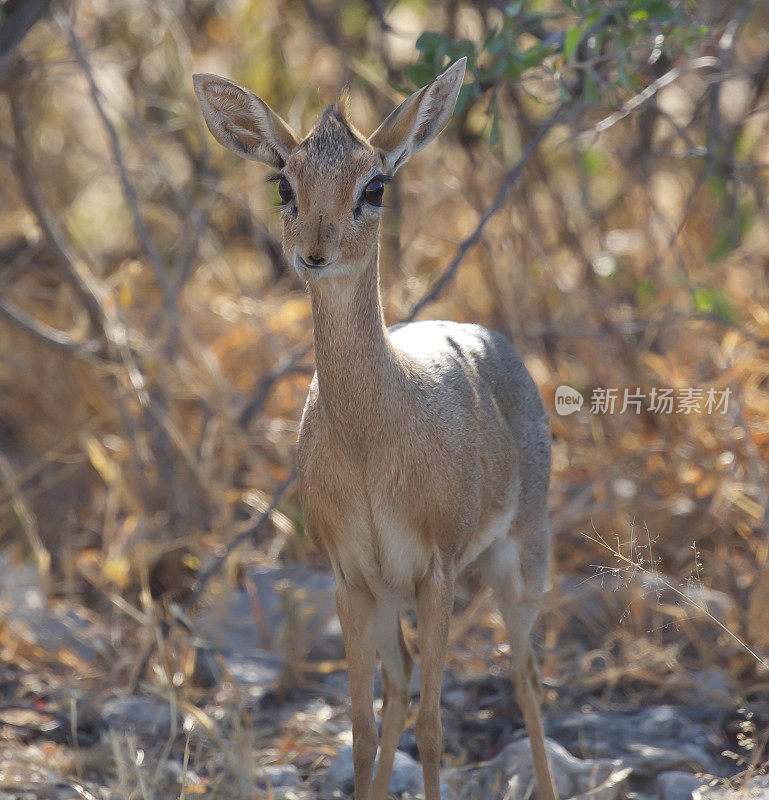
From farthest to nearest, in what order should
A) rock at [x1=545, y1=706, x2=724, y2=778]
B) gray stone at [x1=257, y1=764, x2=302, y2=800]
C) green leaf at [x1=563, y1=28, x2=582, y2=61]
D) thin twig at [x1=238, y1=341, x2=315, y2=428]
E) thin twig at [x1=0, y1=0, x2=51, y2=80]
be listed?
thin twig at [x1=238, y1=341, x2=315, y2=428] → thin twig at [x1=0, y1=0, x2=51, y2=80] → rock at [x1=545, y1=706, x2=724, y2=778] → gray stone at [x1=257, y1=764, x2=302, y2=800] → green leaf at [x1=563, y1=28, x2=582, y2=61]

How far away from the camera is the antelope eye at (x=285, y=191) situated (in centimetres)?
307

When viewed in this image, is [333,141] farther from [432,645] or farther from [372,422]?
[432,645]

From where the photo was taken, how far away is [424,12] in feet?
23.0

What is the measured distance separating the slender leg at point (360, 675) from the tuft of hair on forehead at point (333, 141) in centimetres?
131

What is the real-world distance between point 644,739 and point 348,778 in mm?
1213

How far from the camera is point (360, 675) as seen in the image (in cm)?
338

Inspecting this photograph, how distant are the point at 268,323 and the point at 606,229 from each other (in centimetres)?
242

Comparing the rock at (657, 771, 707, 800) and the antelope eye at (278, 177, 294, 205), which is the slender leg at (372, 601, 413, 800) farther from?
the antelope eye at (278, 177, 294, 205)

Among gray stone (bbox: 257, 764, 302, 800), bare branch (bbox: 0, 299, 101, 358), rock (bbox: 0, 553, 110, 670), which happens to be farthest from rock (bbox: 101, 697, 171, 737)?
bare branch (bbox: 0, 299, 101, 358)

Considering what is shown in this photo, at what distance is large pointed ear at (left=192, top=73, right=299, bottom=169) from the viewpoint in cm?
323

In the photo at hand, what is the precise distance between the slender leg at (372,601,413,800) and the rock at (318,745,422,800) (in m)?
0.25

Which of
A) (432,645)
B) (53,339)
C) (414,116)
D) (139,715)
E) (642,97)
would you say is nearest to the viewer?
(414,116)

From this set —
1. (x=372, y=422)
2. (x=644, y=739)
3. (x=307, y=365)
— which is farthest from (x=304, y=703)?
(x=372, y=422)

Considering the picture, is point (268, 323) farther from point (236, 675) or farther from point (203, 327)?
point (236, 675)
